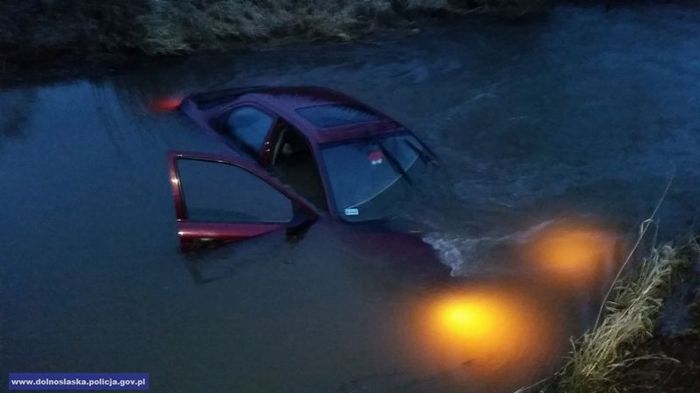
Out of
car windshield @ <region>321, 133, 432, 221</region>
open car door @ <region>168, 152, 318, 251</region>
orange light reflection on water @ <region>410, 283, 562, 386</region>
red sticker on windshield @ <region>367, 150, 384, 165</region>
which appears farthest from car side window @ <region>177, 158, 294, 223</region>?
orange light reflection on water @ <region>410, 283, 562, 386</region>

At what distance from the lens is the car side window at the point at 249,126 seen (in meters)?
6.64

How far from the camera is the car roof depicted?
617 centimetres

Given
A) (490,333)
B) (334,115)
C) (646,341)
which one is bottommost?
(490,333)

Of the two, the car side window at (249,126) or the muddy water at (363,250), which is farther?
the car side window at (249,126)

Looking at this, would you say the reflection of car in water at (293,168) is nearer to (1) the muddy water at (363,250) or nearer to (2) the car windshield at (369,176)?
(2) the car windshield at (369,176)

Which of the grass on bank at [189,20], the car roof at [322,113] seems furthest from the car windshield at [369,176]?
the grass on bank at [189,20]

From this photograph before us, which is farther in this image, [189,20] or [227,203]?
[189,20]

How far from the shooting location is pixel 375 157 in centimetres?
613

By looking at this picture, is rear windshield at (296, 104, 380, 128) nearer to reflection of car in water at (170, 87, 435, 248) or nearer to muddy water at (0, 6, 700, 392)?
reflection of car in water at (170, 87, 435, 248)

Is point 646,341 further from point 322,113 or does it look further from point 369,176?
point 322,113

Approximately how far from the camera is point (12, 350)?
5.00m

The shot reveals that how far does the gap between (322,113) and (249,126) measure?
800 millimetres

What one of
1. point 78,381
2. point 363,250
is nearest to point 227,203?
point 363,250

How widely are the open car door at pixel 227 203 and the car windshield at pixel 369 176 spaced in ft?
1.09
